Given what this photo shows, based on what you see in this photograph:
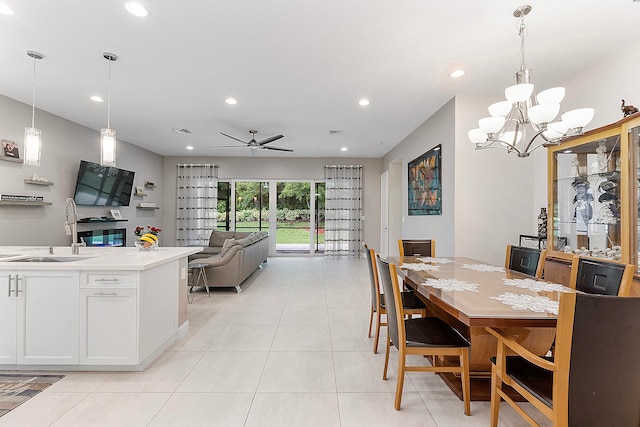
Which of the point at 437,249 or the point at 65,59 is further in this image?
the point at 437,249

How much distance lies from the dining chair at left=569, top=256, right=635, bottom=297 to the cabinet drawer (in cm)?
324

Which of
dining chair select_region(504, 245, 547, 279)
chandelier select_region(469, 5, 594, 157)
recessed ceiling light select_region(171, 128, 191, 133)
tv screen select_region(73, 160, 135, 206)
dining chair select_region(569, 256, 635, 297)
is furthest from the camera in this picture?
recessed ceiling light select_region(171, 128, 191, 133)

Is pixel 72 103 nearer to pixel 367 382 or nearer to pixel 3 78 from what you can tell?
pixel 3 78

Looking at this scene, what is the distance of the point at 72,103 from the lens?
4312 millimetres

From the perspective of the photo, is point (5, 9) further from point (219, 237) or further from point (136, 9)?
point (219, 237)

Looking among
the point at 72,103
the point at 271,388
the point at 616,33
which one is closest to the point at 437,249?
the point at 616,33

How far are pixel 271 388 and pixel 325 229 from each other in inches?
245

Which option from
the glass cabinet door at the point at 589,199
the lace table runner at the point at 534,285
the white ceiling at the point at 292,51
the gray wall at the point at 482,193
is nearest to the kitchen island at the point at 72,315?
the white ceiling at the point at 292,51

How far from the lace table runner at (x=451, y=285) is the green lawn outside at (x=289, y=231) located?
6.48 meters

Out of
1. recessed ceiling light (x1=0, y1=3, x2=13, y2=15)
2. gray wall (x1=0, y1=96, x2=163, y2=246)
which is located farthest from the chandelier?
gray wall (x1=0, y1=96, x2=163, y2=246)

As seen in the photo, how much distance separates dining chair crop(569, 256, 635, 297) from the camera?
1802 mm

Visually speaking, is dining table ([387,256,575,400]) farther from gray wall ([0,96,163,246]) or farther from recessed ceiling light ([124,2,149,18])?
gray wall ([0,96,163,246])

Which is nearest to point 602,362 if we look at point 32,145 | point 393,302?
point 393,302

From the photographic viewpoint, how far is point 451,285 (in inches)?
83.0
